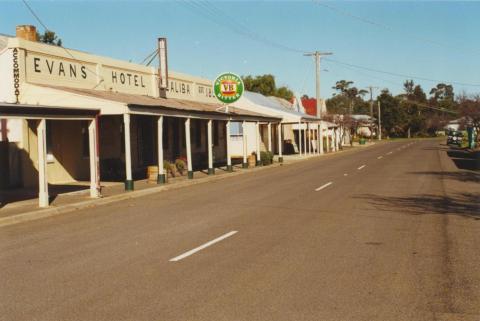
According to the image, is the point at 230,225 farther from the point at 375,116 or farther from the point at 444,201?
the point at 375,116

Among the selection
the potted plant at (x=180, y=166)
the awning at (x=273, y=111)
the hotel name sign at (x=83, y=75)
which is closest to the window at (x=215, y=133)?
the awning at (x=273, y=111)

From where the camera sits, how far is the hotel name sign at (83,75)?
19.8m

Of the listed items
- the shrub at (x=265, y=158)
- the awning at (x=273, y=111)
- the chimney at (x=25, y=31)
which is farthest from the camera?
the awning at (x=273, y=111)

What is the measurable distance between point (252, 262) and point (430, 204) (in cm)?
742

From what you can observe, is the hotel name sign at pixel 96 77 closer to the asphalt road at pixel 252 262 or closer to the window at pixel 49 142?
the window at pixel 49 142

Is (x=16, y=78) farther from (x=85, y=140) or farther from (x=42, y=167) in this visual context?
(x=42, y=167)

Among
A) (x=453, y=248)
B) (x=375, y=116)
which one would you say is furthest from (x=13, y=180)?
(x=375, y=116)

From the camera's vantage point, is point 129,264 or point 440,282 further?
point 129,264

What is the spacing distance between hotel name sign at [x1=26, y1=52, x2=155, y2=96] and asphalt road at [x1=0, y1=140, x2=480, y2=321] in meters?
7.84

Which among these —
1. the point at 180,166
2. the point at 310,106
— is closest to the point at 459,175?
the point at 180,166

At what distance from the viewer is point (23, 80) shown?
19.0 metres

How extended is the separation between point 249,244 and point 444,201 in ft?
23.7

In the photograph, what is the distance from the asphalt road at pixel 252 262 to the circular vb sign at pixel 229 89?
733 inches

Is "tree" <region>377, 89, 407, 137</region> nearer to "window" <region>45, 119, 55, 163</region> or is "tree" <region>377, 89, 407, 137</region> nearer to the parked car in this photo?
the parked car
